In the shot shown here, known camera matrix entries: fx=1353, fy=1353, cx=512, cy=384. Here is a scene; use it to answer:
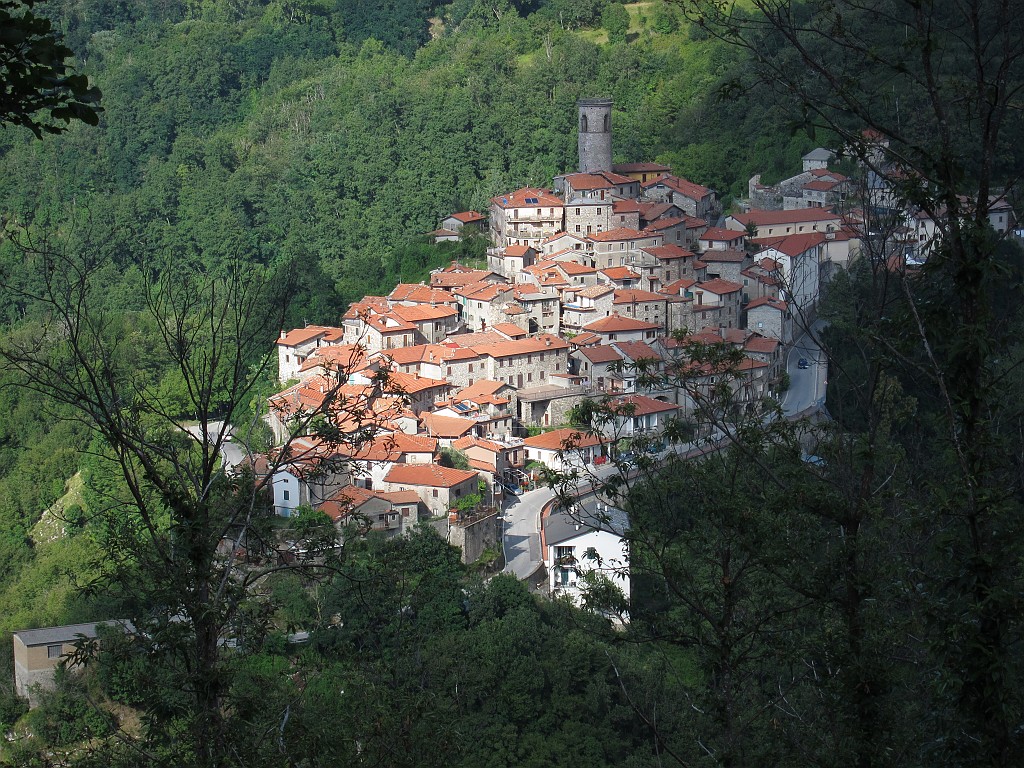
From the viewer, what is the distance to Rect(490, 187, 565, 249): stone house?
3006 cm

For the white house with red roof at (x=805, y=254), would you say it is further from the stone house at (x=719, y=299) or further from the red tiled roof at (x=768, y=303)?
the stone house at (x=719, y=299)

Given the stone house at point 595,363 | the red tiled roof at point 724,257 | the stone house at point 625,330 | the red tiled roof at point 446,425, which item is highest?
the red tiled roof at point 724,257

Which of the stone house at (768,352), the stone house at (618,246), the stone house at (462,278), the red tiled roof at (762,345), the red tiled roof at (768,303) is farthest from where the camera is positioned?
the stone house at (462,278)

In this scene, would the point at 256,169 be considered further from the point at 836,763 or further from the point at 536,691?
the point at 836,763

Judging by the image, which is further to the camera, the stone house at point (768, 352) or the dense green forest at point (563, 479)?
the stone house at point (768, 352)

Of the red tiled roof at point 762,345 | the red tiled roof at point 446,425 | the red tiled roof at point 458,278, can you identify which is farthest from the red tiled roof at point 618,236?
the red tiled roof at point 446,425

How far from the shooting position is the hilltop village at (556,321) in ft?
70.5

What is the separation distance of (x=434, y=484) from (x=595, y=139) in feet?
46.7

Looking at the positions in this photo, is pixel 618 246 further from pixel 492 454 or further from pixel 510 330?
pixel 492 454

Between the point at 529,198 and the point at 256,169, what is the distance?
1705 cm

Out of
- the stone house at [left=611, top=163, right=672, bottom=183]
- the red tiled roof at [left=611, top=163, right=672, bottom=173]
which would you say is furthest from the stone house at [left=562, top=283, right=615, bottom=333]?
the red tiled roof at [left=611, top=163, right=672, bottom=173]

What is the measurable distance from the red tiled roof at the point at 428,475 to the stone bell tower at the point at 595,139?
13.3m

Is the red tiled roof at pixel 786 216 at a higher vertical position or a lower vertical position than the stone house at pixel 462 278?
higher

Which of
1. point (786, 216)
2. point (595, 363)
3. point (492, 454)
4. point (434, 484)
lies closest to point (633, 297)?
point (595, 363)
